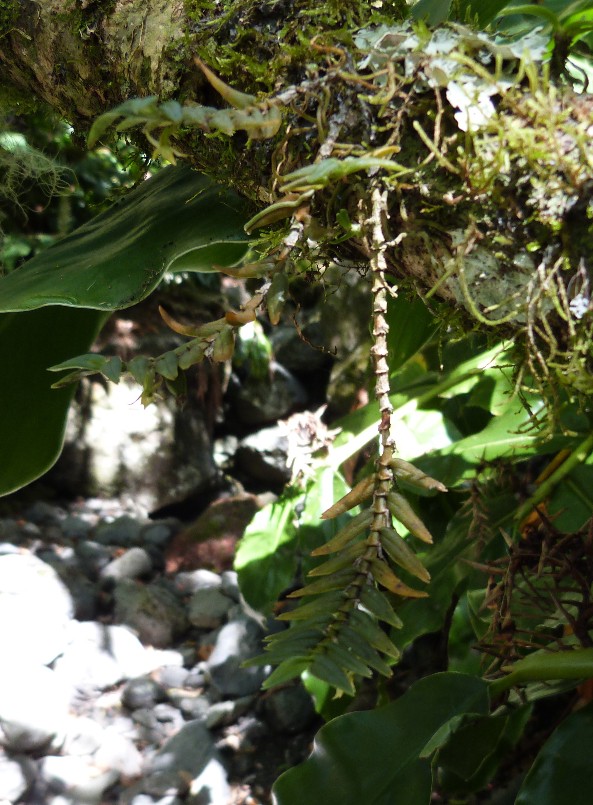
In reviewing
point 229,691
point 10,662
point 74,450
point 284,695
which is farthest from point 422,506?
point 74,450

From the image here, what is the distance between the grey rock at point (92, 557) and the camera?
1896 millimetres

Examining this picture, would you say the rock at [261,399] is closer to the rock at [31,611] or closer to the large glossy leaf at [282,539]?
the rock at [31,611]

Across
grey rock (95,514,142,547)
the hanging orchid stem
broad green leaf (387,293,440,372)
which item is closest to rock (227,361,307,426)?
grey rock (95,514,142,547)

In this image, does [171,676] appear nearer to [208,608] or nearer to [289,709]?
[208,608]

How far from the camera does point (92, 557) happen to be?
195 cm

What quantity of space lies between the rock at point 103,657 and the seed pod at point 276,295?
1.38 metres

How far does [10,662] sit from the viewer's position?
4.58 ft

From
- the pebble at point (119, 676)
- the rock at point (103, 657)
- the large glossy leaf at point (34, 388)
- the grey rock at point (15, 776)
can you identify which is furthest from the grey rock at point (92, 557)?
the large glossy leaf at point (34, 388)

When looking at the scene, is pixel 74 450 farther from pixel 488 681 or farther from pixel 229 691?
pixel 488 681

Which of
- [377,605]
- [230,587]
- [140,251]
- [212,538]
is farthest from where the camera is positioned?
[212,538]

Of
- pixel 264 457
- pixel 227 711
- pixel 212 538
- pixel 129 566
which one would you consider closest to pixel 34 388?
pixel 227 711

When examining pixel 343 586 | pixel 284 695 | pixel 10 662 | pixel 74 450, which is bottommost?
pixel 284 695

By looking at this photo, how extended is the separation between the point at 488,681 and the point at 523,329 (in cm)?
27

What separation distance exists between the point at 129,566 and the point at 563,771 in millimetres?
1580
